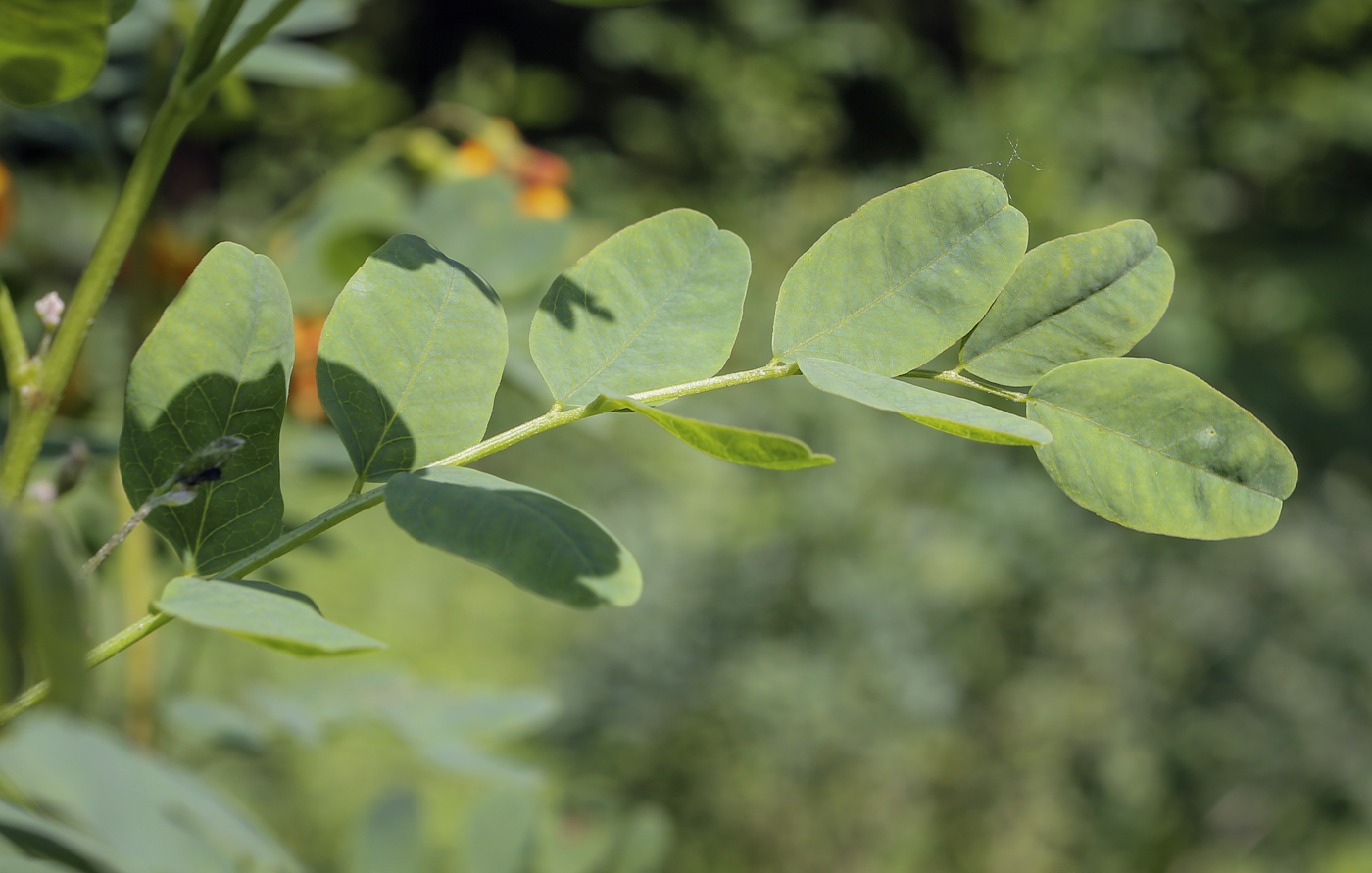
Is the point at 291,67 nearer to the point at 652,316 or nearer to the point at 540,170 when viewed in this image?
the point at 540,170

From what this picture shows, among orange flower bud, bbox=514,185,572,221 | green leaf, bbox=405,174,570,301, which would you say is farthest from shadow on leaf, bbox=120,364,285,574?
orange flower bud, bbox=514,185,572,221

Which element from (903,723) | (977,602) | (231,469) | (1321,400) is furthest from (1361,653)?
(231,469)

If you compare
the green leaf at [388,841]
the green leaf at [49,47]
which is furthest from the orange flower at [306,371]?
the green leaf at [49,47]

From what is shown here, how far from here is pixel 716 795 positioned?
1999 mm

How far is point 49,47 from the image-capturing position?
0.84 ft

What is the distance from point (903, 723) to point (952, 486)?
57cm

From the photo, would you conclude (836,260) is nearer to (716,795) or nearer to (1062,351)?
(1062,351)

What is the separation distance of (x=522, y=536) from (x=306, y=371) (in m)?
0.55

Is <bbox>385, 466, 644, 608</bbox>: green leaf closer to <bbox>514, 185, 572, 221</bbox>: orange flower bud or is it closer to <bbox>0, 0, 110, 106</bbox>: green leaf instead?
<bbox>0, 0, 110, 106</bbox>: green leaf

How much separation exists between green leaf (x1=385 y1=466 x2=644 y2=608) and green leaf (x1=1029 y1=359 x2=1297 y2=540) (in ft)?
0.41

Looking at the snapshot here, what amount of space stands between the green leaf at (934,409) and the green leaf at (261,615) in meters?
0.13

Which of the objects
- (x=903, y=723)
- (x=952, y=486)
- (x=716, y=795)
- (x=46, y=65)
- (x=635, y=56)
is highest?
(x=46, y=65)

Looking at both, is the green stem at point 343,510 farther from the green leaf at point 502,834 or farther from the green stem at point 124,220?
the green leaf at point 502,834

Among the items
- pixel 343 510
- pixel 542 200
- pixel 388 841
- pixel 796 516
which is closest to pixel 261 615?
pixel 343 510
